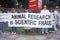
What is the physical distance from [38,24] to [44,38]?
6.02ft

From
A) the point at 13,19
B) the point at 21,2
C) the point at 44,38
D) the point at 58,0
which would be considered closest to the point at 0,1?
the point at 21,2

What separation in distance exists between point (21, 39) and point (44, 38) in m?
1.38

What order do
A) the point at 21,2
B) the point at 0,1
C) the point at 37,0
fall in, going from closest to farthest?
the point at 37,0 < the point at 0,1 < the point at 21,2

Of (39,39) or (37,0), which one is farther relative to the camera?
(37,0)

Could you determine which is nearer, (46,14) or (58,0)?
(46,14)

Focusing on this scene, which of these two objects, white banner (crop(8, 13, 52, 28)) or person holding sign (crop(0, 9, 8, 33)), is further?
person holding sign (crop(0, 9, 8, 33))

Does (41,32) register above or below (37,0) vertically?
below

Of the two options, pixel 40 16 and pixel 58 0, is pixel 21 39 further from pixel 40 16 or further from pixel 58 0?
pixel 58 0

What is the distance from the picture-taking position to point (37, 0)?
1797cm

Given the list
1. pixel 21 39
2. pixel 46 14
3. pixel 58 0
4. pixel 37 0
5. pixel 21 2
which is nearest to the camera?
pixel 21 39

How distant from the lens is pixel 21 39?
540 inches

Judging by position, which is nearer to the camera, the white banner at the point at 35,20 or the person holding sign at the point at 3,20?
the white banner at the point at 35,20

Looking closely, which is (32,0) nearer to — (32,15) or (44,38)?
(32,15)

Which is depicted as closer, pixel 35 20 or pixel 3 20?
pixel 35 20
